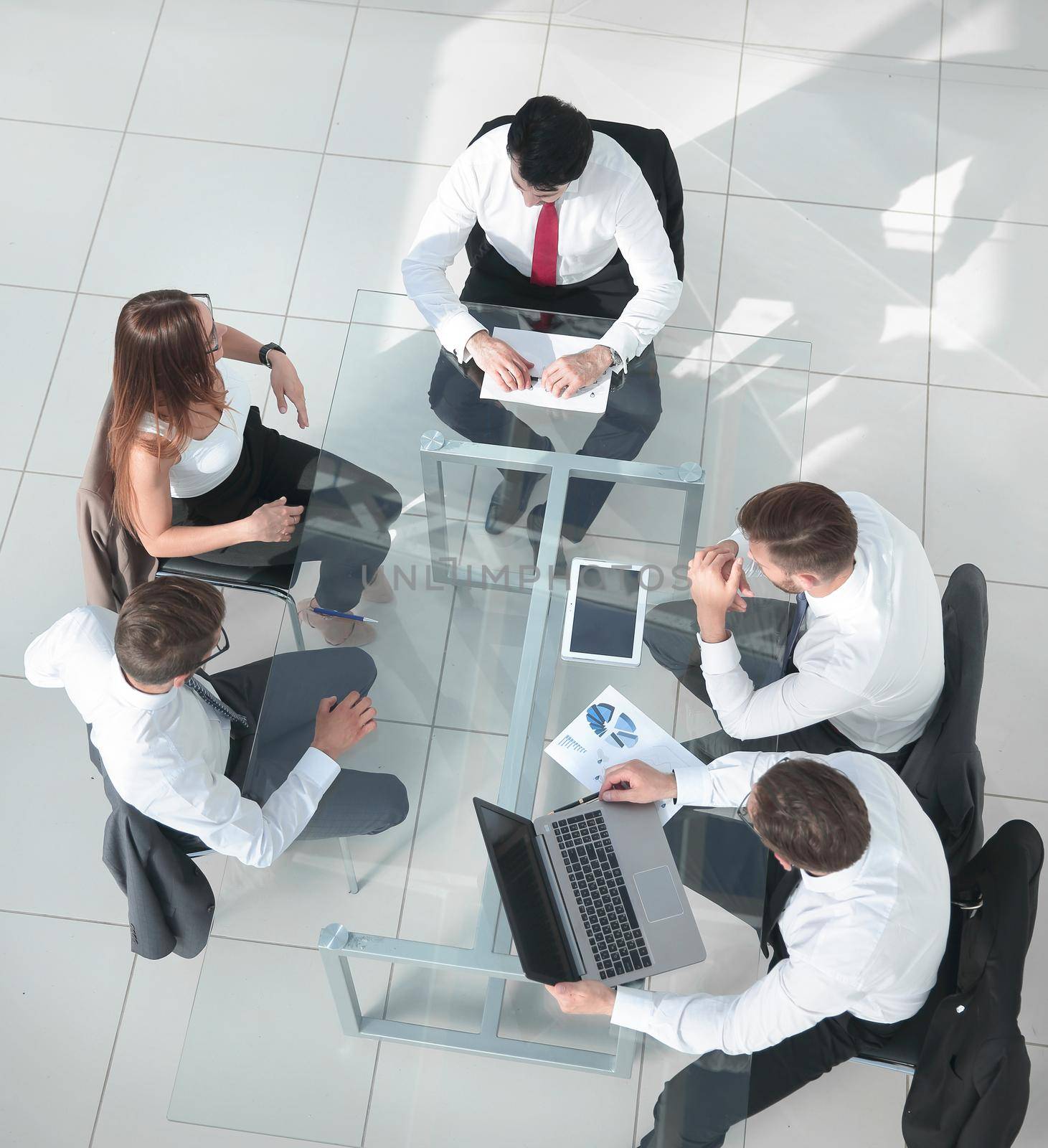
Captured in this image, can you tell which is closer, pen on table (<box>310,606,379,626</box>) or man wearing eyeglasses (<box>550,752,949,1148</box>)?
man wearing eyeglasses (<box>550,752,949,1148</box>)

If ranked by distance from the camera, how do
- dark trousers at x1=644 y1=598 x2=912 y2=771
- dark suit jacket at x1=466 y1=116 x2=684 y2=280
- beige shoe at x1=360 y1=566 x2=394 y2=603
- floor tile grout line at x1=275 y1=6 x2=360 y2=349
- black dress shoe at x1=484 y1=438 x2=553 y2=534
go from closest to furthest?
dark trousers at x1=644 y1=598 x2=912 y2=771
beige shoe at x1=360 y1=566 x2=394 y2=603
black dress shoe at x1=484 y1=438 x2=553 y2=534
dark suit jacket at x1=466 y1=116 x2=684 y2=280
floor tile grout line at x1=275 y1=6 x2=360 y2=349

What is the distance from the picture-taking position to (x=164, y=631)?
1738mm

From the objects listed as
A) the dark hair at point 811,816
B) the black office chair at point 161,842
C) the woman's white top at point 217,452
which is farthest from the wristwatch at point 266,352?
the dark hair at point 811,816

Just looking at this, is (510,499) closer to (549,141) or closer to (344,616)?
(344,616)

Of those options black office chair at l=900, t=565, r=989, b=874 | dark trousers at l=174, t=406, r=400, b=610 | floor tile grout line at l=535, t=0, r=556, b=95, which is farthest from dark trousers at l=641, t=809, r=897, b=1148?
floor tile grout line at l=535, t=0, r=556, b=95

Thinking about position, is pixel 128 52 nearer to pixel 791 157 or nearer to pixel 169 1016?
pixel 791 157

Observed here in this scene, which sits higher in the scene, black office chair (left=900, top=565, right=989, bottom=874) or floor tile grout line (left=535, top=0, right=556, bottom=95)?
floor tile grout line (left=535, top=0, right=556, bottom=95)

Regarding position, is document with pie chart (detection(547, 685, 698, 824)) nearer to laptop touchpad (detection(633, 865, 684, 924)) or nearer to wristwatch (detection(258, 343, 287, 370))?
laptop touchpad (detection(633, 865, 684, 924))

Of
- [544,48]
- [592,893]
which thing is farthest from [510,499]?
[544,48]

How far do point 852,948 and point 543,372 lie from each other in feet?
4.61

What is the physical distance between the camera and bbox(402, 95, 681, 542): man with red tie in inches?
89.9

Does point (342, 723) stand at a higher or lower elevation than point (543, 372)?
lower

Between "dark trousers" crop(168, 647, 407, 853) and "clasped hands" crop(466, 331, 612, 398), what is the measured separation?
737mm

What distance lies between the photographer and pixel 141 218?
11.4 feet
